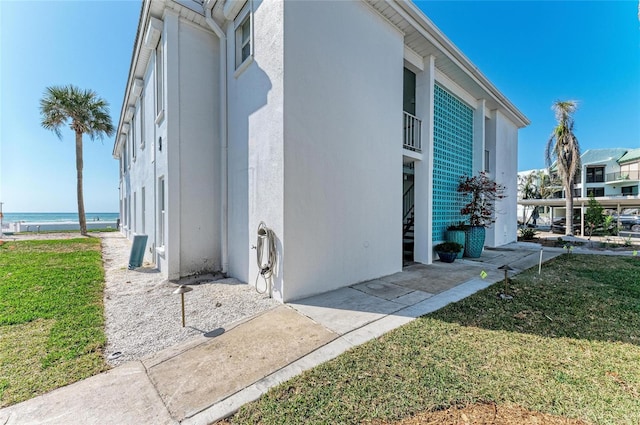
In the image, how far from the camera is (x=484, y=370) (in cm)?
261

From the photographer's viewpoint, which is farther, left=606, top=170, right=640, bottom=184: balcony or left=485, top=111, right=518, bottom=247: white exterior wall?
left=606, top=170, right=640, bottom=184: balcony

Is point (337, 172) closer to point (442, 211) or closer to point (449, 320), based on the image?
point (449, 320)

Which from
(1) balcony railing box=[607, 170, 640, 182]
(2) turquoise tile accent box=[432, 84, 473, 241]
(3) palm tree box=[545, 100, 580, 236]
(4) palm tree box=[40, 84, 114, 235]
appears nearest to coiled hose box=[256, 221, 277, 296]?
(2) turquoise tile accent box=[432, 84, 473, 241]

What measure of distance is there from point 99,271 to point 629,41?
2016 centimetres

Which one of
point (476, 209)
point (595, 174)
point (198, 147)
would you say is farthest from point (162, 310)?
point (595, 174)

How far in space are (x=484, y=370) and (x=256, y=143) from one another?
16.0ft

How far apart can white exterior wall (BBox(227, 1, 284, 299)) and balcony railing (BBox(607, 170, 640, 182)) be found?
4384cm

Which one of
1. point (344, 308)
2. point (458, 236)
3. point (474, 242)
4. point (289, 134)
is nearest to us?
point (344, 308)

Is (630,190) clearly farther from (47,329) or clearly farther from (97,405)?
(47,329)

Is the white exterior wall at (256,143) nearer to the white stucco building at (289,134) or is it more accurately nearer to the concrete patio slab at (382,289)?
the white stucco building at (289,134)

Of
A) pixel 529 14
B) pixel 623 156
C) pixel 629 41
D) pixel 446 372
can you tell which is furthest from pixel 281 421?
pixel 623 156

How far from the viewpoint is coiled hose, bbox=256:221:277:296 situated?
15.1 ft

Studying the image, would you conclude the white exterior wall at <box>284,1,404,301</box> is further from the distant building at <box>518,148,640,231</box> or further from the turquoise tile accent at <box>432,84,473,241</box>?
the distant building at <box>518,148,640,231</box>

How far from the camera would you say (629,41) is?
33.6 feet
